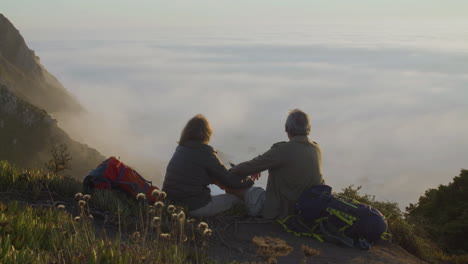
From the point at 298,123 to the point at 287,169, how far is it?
0.67 meters

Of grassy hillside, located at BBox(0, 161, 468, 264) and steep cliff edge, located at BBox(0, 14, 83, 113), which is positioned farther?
steep cliff edge, located at BBox(0, 14, 83, 113)

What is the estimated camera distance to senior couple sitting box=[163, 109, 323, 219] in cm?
743

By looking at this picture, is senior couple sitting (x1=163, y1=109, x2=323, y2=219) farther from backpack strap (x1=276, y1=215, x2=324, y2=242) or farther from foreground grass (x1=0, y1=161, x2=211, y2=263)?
foreground grass (x1=0, y1=161, x2=211, y2=263)

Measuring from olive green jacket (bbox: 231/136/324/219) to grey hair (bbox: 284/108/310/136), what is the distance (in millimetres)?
85

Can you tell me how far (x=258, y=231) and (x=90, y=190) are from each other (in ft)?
8.01

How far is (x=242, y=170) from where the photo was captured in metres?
7.68

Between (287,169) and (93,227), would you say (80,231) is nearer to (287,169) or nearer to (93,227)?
(93,227)

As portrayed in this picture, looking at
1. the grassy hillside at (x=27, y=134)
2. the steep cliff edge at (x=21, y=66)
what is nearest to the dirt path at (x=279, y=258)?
the grassy hillside at (x=27, y=134)

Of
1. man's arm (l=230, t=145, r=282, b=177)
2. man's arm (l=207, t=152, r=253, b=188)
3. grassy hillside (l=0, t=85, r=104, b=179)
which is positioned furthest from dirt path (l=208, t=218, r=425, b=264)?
grassy hillside (l=0, t=85, r=104, b=179)

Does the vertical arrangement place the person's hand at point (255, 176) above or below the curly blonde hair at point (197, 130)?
below

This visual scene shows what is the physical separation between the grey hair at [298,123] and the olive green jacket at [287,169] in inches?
3.4

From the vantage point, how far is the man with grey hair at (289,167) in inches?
296

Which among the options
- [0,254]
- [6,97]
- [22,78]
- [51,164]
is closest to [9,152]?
[6,97]

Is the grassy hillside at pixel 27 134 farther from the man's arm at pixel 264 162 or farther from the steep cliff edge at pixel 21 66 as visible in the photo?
the man's arm at pixel 264 162
